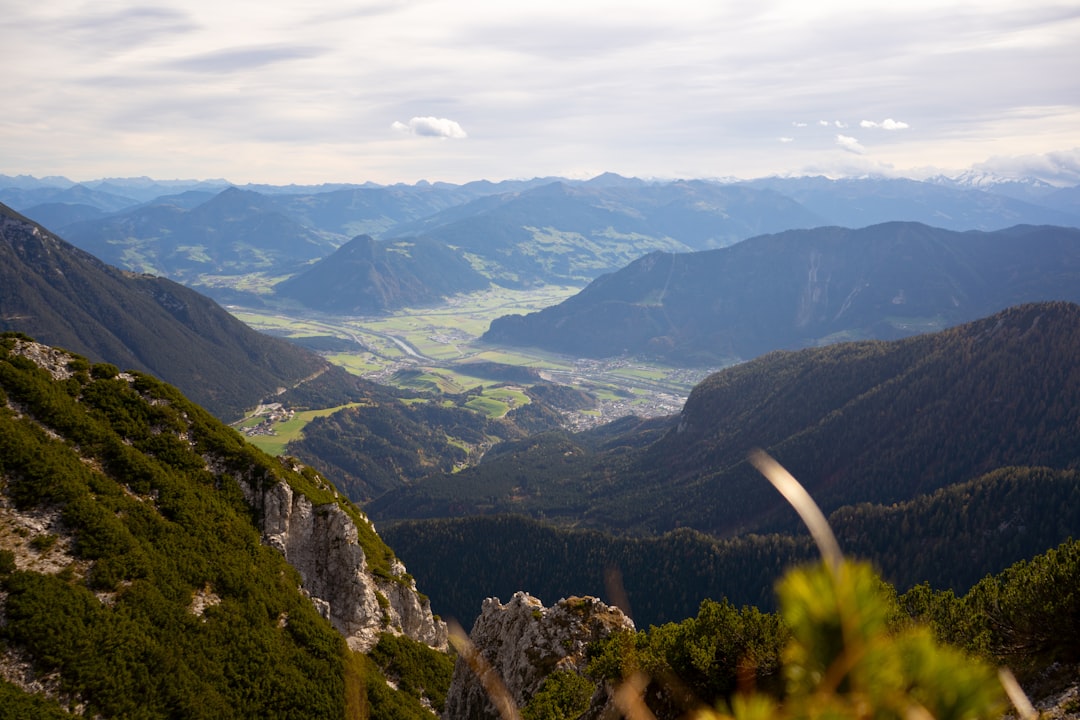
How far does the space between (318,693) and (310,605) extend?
1098 cm

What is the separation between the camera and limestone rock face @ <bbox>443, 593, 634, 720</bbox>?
215 feet

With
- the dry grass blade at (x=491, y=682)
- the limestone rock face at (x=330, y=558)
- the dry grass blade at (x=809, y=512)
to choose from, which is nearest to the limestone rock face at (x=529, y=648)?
the dry grass blade at (x=491, y=682)

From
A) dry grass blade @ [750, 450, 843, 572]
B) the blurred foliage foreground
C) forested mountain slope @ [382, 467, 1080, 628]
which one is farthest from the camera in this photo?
forested mountain slope @ [382, 467, 1080, 628]

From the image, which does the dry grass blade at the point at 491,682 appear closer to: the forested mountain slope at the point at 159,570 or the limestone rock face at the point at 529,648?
the limestone rock face at the point at 529,648

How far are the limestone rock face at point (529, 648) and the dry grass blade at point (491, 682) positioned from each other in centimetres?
46

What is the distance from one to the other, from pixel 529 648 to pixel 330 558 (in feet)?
93.2

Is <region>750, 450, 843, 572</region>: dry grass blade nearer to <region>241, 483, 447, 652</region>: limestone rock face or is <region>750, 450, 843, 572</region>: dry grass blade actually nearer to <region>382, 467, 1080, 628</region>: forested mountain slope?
<region>241, 483, 447, 652</region>: limestone rock face

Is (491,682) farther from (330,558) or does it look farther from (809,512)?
(809,512)

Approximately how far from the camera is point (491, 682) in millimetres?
66750

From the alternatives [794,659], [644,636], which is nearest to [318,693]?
[644,636]

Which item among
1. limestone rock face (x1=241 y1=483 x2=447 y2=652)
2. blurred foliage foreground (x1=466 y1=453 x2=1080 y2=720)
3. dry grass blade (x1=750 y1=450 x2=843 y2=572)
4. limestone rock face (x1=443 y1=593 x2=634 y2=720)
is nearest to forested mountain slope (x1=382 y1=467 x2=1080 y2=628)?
limestone rock face (x1=241 y1=483 x2=447 y2=652)

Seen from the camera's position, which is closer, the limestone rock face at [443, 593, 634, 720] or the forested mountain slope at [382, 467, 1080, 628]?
the limestone rock face at [443, 593, 634, 720]

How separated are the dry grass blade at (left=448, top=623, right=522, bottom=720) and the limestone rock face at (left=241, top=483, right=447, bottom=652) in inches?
474

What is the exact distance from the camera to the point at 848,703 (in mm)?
7637
